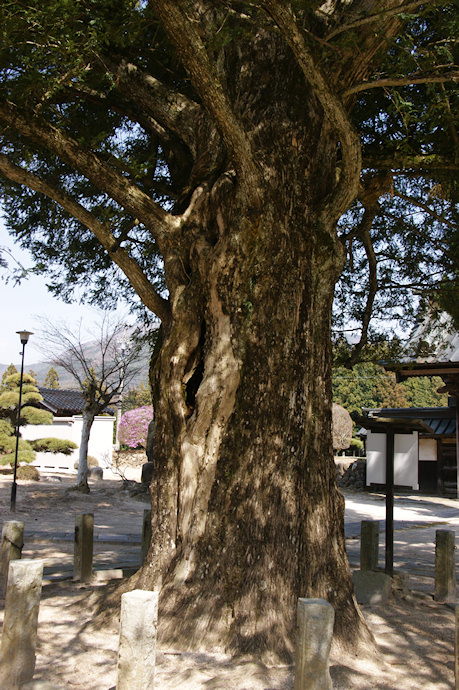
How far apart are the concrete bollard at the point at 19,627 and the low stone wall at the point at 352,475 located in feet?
69.3

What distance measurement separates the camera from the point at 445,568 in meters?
6.45

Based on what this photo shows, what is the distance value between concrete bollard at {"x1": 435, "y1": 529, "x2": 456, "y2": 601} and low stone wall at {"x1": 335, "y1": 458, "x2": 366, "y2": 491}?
57.1ft

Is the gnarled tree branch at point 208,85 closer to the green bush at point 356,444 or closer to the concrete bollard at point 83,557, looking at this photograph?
the concrete bollard at point 83,557

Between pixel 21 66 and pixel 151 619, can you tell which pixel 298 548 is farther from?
pixel 21 66

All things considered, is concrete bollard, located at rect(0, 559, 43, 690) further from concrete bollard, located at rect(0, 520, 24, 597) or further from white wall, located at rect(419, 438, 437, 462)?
white wall, located at rect(419, 438, 437, 462)

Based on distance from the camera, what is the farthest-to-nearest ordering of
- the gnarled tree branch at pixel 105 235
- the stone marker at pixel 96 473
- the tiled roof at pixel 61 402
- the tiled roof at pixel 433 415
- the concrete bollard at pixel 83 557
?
1. the tiled roof at pixel 61 402
2. the stone marker at pixel 96 473
3. the tiled roof at pixel 433 415
4. the concrete bollard at pixel 83 557
5. the gnarled tree branch at pixel 105 235

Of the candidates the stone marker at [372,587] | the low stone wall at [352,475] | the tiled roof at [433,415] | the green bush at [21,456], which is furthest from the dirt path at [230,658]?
the low stone wall at [352,475]

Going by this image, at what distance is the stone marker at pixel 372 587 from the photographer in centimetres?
609

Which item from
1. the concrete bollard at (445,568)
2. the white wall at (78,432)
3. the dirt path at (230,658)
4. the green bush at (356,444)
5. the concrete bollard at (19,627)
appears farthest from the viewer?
the green bush at (356,444)

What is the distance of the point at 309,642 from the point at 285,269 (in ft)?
9.87

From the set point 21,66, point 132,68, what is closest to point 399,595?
point 132,68

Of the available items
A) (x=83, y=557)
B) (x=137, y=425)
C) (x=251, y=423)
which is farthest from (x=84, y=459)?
(x=251, y=423)

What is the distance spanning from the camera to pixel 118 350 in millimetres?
20844

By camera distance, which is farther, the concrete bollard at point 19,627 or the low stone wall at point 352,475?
the low stone wall at point 352,475
